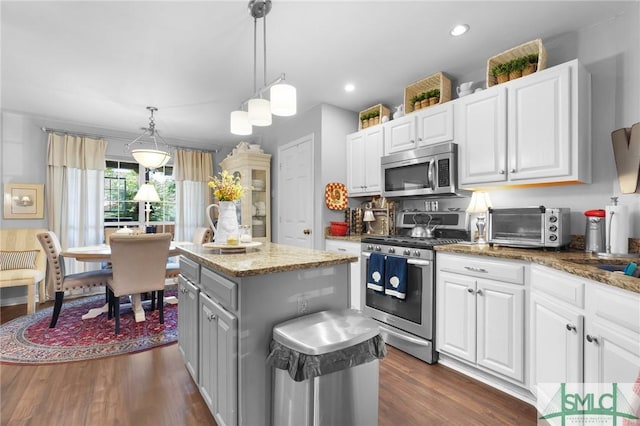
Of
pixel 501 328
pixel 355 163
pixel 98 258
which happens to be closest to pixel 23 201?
pixel 98 258

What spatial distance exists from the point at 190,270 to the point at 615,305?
2299 mm

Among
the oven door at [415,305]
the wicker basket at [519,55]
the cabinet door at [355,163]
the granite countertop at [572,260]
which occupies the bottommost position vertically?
the oven door at [415,305]

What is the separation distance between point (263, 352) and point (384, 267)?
156cm

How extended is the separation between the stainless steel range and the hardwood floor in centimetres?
21

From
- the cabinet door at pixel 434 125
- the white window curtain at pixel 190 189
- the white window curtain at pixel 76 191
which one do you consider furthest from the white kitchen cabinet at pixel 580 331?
the white window curtain at pixel 76 191

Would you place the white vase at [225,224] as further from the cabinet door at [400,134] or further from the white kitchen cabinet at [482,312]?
the cabinet door at [400,134]

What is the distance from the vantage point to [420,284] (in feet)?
8.16

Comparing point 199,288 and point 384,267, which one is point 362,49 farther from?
point 199,288

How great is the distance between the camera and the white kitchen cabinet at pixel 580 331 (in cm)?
126

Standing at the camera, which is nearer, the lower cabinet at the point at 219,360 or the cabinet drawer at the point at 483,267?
the lower cabinet at the point at 219,360

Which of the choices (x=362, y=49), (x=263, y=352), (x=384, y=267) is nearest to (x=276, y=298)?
(x=263, y=352)

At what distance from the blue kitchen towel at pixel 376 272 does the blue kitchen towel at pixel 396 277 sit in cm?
5

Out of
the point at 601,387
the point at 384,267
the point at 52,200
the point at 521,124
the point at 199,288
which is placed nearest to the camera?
the point at 601,387

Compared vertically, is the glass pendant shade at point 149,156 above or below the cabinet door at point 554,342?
above
